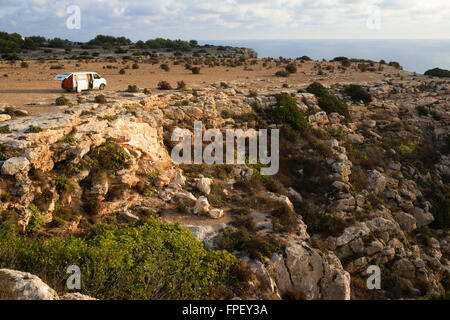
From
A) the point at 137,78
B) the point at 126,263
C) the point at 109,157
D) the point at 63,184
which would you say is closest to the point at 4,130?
the point at 63,184

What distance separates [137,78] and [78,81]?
8.72 meters

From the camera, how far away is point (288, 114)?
19141 mm

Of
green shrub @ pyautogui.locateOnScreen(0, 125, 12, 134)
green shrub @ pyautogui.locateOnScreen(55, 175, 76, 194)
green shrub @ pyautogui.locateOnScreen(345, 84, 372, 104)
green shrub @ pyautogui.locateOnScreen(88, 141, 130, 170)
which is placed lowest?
green shrub @ pyautogui.locateOnScreen(55, 175, 76, 194)

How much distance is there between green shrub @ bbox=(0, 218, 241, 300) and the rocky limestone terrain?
91cm

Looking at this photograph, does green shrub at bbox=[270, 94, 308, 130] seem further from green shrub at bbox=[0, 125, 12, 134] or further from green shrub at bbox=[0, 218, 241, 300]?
green shrub at bbox=[0, 125, 12, 134]

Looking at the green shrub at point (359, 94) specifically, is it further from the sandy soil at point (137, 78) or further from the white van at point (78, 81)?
the white van at point (78, 81)

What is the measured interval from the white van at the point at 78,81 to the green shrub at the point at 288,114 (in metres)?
11.2

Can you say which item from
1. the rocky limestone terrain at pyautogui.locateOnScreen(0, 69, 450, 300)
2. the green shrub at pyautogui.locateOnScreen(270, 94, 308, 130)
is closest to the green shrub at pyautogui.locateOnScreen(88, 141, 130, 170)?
the rocky limestone terrain at pyautogui.locateOnScreen(0, 69, 450, 300)

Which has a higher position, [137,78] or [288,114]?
[137,78]

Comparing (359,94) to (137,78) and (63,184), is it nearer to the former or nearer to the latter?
(137,78)

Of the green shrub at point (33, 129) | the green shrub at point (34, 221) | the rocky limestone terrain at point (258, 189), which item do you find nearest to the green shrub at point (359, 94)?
the rocky limestone terrain at point (258, 189)

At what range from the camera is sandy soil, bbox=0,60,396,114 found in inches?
667

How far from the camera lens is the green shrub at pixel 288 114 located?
18859 mm

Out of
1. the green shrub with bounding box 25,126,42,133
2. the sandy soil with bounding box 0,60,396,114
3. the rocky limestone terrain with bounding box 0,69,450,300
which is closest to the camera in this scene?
the rocky limestone terrain with bounding box 0,69,450,300
